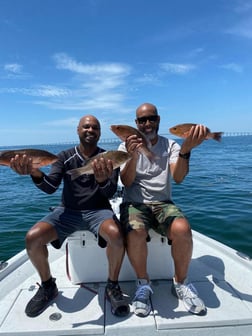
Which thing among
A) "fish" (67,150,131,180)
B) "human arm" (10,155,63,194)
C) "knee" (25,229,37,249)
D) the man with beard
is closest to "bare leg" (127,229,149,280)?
the man with beard

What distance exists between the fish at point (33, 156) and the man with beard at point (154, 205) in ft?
3.17

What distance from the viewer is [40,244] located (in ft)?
10.3

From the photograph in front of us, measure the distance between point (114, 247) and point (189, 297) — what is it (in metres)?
0.98

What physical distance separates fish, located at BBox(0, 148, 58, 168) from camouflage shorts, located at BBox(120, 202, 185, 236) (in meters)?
1.17

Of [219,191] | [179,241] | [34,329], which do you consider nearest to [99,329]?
[34,329]

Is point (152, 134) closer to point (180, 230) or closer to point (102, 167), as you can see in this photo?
point (102, 167)

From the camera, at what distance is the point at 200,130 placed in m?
3.29

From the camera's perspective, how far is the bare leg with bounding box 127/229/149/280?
10.3 feet

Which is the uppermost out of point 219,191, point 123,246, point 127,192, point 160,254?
point 127,192

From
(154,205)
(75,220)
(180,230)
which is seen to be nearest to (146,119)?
(154,205)

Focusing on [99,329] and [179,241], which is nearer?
[99,329]

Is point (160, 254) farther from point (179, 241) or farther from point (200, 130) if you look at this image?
point (200, 130)

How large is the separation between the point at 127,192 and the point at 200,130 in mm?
1320

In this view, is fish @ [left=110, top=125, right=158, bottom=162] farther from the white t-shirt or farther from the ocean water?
the ocean water
